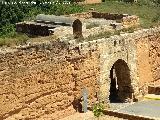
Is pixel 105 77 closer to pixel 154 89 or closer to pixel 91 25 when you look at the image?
pixel 154 89

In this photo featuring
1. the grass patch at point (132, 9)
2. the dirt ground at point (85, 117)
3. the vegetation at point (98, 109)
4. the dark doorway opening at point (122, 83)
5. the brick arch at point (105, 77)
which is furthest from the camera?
the grass patch at point (132, 9)

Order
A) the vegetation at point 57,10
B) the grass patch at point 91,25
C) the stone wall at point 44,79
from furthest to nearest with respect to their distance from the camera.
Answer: the vegetation at point 57,10
the grass patch at point 91,25
the stone wall at point 44,79

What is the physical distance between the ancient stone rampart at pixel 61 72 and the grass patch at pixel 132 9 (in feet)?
18.0

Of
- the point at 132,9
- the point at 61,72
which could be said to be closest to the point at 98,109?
the point at 61,72

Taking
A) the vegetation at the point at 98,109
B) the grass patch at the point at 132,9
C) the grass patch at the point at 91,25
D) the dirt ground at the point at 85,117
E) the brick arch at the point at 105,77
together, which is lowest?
the dirt ground at the point at 85,117

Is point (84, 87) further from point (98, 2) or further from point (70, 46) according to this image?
point (98, 2)

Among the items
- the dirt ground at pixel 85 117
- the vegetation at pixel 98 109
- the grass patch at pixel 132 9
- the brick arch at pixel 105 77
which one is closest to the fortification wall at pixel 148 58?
the brick arch at pixel 105 77

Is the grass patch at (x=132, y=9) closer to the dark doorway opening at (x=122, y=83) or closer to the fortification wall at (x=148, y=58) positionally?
the fortification wall at (x=148, y=58)

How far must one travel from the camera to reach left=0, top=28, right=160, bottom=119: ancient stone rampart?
1514 cm

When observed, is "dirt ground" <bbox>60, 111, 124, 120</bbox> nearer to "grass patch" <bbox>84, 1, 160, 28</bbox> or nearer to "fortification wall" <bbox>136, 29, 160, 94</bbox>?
"fortification wall" <bbox>136, 29, 160, 94</bbox>

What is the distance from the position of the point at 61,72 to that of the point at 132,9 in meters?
14.9

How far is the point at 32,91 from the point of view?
51.9 ft

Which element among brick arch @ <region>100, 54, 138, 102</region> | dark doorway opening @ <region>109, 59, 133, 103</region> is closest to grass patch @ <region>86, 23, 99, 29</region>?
dark doorway opening @ <region>109, 59, 133, 103</region>

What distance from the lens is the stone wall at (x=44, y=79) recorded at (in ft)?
49.3
